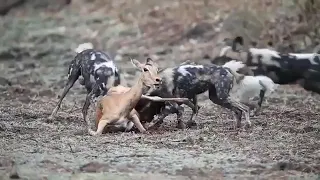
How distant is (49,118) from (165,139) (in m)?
1.07

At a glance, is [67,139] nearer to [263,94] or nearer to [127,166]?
[127,166]

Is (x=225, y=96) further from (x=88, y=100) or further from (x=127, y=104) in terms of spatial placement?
(x=88, y=100)

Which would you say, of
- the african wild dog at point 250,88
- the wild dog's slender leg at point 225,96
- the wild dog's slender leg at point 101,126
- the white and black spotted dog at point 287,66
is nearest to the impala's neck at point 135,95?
the wild dog's slender leg at point 101,126

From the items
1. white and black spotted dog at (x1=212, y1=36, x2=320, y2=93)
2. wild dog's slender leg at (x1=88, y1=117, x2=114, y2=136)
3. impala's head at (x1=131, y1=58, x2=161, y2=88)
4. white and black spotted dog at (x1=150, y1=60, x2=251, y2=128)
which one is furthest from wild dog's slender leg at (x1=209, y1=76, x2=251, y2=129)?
white and black spotted dog at (x1=212, y1=36, x2=320, y2=93)

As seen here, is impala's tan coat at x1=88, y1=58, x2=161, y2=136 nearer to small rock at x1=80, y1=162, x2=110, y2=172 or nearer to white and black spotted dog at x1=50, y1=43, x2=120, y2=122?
white and black spotted dog at x1=50, y1=43, x2=120, y2=122

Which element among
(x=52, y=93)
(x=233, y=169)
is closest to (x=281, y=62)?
(x=52, y=93)

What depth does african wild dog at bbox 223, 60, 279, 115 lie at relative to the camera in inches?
208

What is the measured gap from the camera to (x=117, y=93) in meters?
4.66

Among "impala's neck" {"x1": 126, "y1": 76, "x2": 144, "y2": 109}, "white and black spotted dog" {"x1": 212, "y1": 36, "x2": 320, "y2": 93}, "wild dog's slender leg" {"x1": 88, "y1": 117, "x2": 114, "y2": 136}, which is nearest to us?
"wild dog's slender leg" {"x1": 88, "y1": 117, "x2": 114, "y2": 136}

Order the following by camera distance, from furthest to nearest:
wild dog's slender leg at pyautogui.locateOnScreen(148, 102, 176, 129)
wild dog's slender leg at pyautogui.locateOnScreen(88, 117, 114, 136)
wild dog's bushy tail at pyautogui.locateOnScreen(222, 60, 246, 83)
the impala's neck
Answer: wild dog's bushy tail at pyautogui.locateOnScreen(222, 60, 246, 83), wild dog's slender leg at pyautogui.locateOnScreen(148, 102, 176, 129), the impala's neck, wild dog's slender leg at pyautogui.locateOnScreen(88, 117, 114, 136)

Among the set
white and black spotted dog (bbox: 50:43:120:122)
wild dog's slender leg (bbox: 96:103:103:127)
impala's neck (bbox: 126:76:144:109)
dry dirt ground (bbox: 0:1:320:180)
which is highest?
white and black spotted dog (bbox: 50:43:120:122)

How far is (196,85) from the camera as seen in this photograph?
4.84 metres

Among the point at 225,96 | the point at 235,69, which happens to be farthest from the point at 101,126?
the point at 235,69

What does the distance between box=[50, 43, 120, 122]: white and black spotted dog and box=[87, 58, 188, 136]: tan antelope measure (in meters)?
0.22
